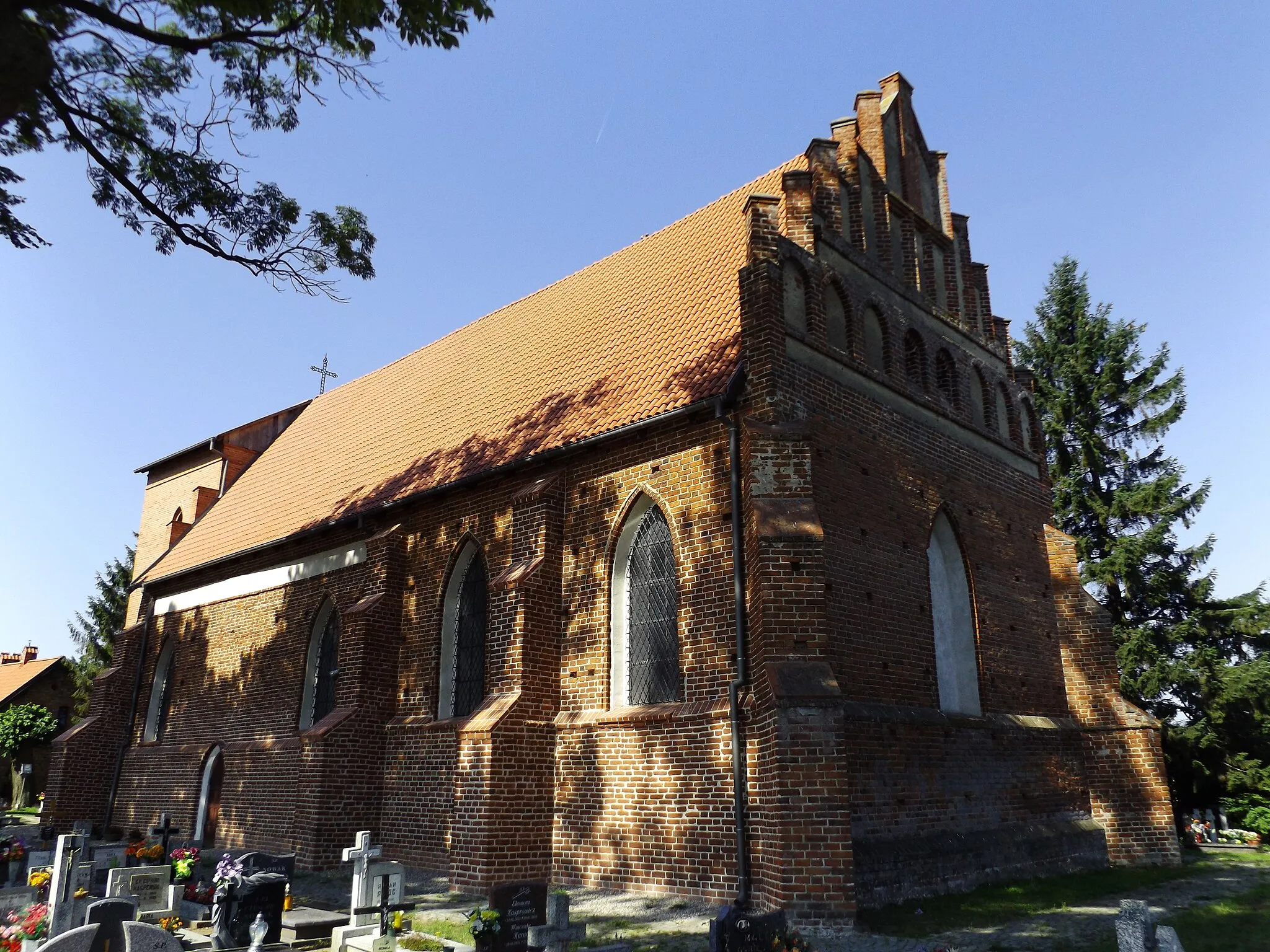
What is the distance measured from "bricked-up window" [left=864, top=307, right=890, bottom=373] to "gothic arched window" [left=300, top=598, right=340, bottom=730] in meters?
9.73

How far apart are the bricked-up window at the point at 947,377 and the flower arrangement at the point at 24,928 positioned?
41.2ft

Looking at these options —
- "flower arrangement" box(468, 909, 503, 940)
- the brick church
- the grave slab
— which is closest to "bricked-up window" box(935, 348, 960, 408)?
the brick church

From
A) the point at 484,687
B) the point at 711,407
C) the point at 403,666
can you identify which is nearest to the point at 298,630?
the point at 403,666

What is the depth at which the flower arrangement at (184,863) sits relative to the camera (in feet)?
34.2

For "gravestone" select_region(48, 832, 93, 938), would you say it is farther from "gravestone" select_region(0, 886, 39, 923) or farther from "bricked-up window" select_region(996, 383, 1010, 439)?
"bricked-up window" select_region(996, 383, 1010, 439)

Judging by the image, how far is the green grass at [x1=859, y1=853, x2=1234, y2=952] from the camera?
27.9 feet

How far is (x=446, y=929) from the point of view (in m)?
8.90

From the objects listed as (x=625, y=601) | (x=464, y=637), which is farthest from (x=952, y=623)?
(x=464, y=637)

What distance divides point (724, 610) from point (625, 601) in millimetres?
1752

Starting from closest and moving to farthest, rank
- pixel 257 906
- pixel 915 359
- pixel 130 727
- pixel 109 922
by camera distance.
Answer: pixel 109 922 < pixel 257 906 < pixel 915 359 < pixel 130 727

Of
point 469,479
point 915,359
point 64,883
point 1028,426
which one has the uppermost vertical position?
point 915,359

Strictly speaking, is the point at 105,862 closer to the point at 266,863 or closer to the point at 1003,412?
the point at 266,863

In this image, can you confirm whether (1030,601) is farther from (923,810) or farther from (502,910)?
(502,910)

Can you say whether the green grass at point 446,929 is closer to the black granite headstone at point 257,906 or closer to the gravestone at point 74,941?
the black granite headstone at point 257,906
